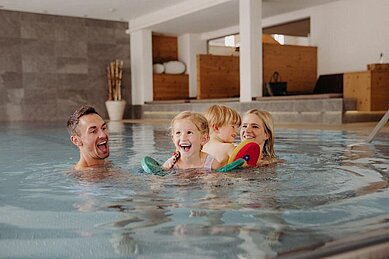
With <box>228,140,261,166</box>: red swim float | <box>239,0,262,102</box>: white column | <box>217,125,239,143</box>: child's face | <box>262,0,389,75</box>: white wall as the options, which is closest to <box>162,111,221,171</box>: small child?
<box>228,140,261,166</box>: red swim float

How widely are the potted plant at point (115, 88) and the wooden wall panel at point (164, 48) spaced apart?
153 centimetres

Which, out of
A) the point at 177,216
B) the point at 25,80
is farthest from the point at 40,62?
the point at 177,216

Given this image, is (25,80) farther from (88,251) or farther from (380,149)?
(88,251)

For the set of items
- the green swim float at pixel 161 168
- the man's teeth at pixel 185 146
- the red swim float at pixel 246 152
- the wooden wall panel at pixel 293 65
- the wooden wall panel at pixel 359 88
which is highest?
the wooden wall panel at pixel 293 65

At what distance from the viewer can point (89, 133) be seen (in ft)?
9.96

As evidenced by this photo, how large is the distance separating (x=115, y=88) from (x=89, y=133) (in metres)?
12.0

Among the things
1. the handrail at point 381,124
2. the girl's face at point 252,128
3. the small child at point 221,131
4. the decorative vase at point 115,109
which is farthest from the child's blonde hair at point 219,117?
the decorative vase at point 115,109

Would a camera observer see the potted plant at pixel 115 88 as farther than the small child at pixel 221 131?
Yes

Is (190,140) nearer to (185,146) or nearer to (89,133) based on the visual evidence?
(185,146)

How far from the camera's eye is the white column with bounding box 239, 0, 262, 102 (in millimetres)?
10305

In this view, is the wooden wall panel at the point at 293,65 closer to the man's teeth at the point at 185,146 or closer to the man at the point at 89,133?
the man at the point at 89,133

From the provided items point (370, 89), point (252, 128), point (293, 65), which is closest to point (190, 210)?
point (252, 128)

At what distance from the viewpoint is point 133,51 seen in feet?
49.9

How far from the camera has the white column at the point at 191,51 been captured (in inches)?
618
